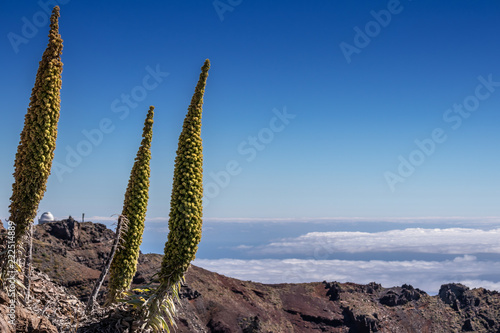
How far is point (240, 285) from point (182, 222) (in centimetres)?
6262

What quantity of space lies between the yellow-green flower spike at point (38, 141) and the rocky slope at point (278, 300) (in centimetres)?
2742

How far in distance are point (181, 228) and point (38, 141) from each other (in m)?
4.68

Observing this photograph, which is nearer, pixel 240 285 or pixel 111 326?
pixel 111 326

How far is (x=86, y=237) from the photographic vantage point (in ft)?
206

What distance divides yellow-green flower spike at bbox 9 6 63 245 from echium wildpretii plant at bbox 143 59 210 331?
12.1ft

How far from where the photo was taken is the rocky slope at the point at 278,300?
176 feet

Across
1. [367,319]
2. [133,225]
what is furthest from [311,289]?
[133,225]

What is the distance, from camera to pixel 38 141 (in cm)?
1326

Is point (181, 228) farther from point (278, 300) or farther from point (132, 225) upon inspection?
point (278, 300)

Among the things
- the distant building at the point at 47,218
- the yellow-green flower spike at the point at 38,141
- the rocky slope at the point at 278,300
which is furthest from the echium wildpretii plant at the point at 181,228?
the distant building at the point at 47,218

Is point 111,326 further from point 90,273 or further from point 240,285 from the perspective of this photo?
point 240,285

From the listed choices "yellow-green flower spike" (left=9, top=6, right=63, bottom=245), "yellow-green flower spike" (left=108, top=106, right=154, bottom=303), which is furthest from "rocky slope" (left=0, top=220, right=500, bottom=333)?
"yellow-green flower spike" (left=9, top=6, right=63, bottom=245)

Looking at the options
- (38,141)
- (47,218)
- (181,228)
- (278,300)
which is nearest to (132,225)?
(181,228)

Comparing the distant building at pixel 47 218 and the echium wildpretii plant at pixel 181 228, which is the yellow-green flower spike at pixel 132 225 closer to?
the echium wildpretii plant at pixel 181 228
